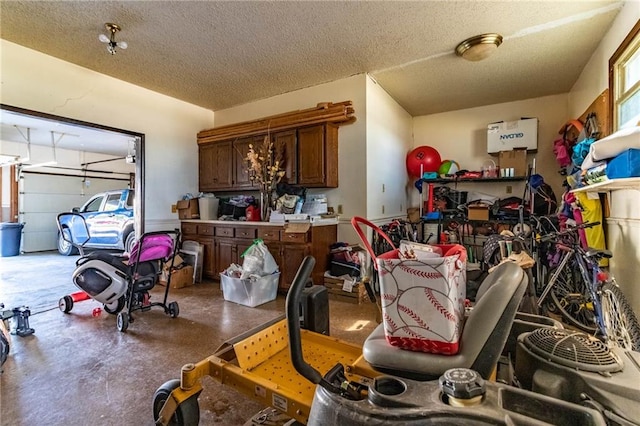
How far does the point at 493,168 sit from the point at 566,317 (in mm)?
2771

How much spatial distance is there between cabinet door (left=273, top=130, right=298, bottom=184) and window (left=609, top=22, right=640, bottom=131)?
3.34 metres

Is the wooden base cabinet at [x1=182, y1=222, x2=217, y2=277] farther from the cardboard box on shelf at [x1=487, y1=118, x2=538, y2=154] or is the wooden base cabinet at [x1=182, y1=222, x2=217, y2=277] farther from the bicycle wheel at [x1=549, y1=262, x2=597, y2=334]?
the cardboard box on shelf at [x1=487, y1=118, x2=538, y2=154]

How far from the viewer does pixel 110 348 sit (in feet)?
7.70

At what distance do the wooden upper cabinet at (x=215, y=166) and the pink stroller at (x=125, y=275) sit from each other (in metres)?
1.96

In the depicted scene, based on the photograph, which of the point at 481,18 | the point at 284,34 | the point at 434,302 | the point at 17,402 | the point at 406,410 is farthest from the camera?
the point at 284,34

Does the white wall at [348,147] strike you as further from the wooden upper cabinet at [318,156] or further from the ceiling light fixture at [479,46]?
the ceiling light fixture at [479,46]

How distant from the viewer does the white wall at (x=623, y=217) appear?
2309 millimetres

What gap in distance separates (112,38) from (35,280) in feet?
13.1

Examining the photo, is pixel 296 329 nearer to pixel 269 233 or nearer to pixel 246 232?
pixel 269 233

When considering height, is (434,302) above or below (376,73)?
below

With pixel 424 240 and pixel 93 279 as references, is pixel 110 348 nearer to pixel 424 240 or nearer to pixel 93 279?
pixel 93 279

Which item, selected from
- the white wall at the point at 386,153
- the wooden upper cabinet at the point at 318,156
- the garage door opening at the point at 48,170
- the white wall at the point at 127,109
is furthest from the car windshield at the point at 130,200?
the white wall at the point at 386,153

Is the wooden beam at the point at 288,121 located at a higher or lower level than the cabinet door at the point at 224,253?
higher

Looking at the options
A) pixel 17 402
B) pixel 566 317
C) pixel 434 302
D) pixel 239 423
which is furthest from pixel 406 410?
pixel 566 317
